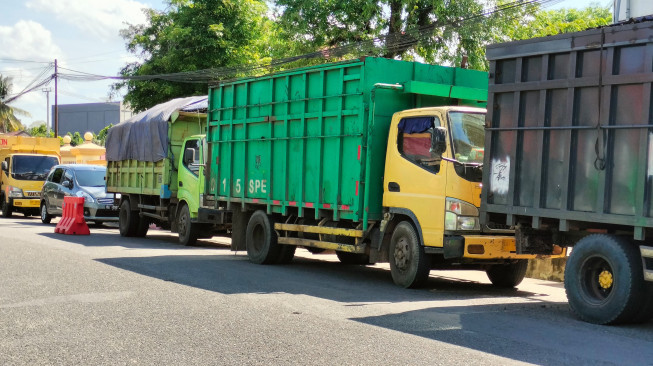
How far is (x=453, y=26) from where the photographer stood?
25.2 metres

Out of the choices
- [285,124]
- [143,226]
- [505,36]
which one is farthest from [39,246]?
[505,36]

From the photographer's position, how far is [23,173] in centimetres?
2917

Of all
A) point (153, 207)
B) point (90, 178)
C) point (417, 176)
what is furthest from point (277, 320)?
point (90, 178)

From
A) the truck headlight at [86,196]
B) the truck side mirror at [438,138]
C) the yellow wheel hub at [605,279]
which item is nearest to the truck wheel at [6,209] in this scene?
the truck headlight at [86,196]

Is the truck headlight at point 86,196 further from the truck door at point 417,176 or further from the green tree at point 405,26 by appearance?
the truck door at point 417,176

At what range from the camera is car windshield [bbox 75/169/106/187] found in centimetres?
2438

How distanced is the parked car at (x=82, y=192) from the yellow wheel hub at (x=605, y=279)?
16.4 m

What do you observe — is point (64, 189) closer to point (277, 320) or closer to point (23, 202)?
point (23, 202)

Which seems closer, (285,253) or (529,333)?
(529,333)

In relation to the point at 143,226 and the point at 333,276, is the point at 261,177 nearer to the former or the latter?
the point at 333,276

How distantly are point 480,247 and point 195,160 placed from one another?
357 inches

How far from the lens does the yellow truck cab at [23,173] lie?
28.9 metres

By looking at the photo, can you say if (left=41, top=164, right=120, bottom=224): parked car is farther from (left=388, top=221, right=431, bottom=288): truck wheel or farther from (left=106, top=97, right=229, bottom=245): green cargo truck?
(left=388, top=221, right=431, bottom=288): truck wheel

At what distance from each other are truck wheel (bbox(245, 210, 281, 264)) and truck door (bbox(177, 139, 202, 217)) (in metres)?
3.08
